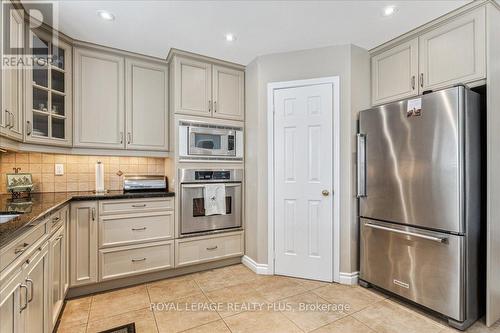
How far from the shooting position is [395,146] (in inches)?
88.4

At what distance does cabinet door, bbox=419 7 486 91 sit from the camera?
77.4 inches

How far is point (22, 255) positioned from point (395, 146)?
2624 millimetres

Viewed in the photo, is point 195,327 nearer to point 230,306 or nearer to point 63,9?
point 230,306

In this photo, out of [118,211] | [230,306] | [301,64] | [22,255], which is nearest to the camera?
[22,255]

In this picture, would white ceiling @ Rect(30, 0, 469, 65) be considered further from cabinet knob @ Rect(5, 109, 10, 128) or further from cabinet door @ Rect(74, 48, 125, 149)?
cabinet knob @ Rect(5, 109, 10, 128)

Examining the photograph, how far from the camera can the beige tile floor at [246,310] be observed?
1.91 metres

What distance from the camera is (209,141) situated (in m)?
2.96

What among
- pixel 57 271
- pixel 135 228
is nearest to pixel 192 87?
pixel 135 228

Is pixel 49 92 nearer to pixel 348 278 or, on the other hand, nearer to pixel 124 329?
pixel 124 329

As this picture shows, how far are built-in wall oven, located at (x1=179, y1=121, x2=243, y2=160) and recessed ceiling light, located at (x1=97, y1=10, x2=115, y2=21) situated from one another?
3.57 ft

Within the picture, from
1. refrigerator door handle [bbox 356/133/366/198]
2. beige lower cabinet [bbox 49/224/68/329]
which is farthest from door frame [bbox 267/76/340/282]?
beige lower cabinet [bbox 49/224/68/329]

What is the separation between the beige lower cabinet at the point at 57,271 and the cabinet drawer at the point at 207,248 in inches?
39.6

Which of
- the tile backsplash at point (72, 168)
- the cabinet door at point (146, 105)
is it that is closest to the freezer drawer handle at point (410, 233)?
the cabinet door at point (146, 105)

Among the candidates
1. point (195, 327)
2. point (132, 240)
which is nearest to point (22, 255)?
point (195, 327)
